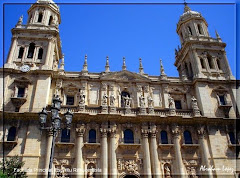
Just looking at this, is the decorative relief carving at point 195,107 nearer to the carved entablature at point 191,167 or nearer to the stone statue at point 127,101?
the carved entablature at point 191,167

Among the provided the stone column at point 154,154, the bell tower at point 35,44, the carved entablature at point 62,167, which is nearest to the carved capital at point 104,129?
the carved entablature at point 62,167

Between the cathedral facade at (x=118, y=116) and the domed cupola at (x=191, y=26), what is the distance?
3321mm

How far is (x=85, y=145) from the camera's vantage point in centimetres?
2214

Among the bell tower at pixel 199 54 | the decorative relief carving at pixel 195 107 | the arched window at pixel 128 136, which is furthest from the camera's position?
the bell tower at pixel 199 54

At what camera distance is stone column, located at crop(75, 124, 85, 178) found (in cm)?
2094

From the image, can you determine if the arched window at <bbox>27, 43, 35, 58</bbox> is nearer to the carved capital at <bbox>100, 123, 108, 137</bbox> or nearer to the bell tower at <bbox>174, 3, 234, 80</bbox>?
the carved capital at <bbox>100, 123, 108, 137</bbox>

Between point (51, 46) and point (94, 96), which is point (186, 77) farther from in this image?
point (51, 46)

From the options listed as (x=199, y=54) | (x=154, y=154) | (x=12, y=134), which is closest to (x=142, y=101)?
(x=154, y=154)

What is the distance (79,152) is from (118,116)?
477 cm

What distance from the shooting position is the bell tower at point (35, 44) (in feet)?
85.8

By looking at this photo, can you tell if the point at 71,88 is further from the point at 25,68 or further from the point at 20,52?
the point at 20,52

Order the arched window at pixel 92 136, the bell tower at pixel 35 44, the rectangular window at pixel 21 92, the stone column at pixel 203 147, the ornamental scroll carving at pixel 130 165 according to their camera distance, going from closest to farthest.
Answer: the ornamental scroll carving at pixel 130 165 → the stone column at pixel 203 147 → the arched window at pixel 92 136 → the rectangular window at pixel 21 92 → the bell tower at pixel 35 44

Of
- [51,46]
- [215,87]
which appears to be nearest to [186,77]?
[215,87]

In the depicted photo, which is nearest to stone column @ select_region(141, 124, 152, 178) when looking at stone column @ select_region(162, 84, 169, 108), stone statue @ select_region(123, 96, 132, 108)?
stone statue @ select_region(123, 96, 132, 108)
